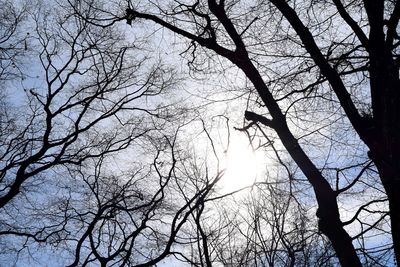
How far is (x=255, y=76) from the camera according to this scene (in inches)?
193

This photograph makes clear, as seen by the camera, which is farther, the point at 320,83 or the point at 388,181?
the point at 320,83

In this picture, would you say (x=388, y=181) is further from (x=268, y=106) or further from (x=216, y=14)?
(x=216, y=14)

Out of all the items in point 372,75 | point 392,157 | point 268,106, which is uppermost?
point 268,106

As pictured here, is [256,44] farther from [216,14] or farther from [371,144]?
[371,144]

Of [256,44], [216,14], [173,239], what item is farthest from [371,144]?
[173,239]

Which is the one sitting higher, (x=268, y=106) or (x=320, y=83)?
(x=320, y=83)

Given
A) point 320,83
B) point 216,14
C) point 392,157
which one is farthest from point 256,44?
point 392,157

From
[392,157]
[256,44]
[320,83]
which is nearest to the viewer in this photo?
[392,157]

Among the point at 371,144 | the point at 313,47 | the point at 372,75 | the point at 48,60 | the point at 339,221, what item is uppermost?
the point at 48,60

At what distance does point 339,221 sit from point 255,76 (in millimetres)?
2128

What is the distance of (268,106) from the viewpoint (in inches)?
187

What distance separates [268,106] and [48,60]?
6618mm

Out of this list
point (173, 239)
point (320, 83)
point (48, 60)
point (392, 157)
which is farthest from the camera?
point (48, 60)

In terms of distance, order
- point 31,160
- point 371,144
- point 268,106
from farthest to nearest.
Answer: point 31,160, point 268,106, point 371,144
